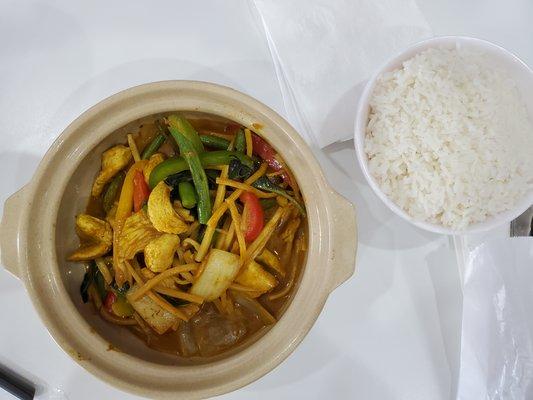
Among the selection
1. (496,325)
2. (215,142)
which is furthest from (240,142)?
(496,325)


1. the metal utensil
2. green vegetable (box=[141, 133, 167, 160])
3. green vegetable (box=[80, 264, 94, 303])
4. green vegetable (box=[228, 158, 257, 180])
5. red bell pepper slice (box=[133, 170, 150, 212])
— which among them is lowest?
the metal utensil

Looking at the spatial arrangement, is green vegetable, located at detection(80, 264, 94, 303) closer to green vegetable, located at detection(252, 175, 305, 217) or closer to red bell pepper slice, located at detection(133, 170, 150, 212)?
red bell pepper slice, located at detection(133, 170, 150, 212)

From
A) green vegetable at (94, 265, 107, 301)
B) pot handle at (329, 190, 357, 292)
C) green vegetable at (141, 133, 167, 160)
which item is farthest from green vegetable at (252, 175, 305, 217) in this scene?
green vegetable at (94, 265, 107, 301)

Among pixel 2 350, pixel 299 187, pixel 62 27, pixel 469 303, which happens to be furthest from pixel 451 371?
pixel 62 27

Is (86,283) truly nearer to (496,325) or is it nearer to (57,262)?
(57,262)

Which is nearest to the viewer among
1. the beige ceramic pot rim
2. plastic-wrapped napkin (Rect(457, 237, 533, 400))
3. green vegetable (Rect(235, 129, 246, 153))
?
the beige ceramic pot rim

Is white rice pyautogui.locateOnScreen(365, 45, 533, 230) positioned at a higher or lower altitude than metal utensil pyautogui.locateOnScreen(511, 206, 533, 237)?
higher
